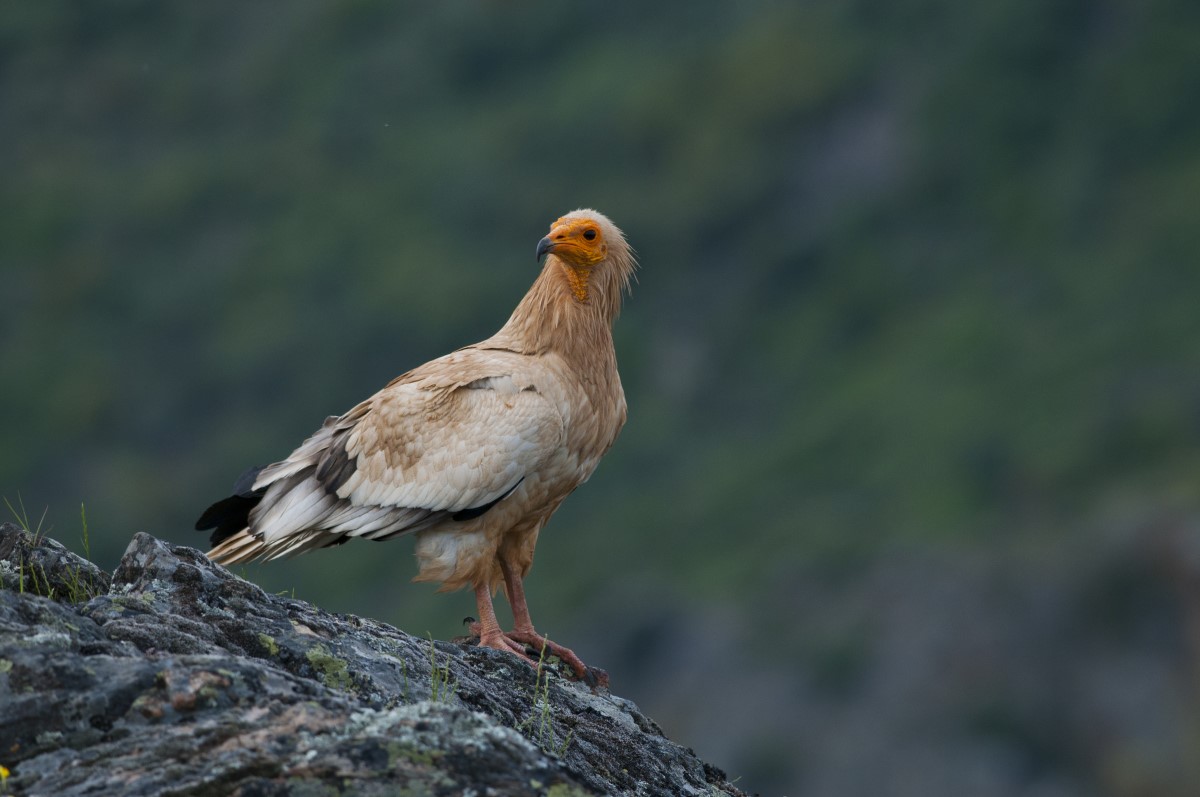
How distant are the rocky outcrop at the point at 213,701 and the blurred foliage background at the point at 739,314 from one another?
47827 millimetres

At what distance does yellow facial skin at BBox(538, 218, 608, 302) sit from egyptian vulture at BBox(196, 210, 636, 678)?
43 millimetres

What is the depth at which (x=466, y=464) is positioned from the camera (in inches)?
474

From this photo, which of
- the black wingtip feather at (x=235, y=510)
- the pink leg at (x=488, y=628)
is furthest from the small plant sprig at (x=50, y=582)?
the black wingtip feather at (x=235, y=510)

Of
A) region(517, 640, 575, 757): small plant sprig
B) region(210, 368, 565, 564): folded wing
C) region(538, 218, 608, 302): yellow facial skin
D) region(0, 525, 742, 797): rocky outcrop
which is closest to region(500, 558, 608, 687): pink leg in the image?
region(210, 368, 565, 564): folded wing

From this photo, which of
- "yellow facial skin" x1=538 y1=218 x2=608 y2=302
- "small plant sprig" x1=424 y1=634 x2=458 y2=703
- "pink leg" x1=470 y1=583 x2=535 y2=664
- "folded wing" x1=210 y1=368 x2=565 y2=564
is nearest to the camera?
"small plant sprig" x1=424 y1=634 x2=458 y2=703

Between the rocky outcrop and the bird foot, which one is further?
the bird foot

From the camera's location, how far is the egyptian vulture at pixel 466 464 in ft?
39.5

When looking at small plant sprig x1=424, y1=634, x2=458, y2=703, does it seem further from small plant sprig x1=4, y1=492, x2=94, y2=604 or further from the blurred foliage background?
the blurred foliage background

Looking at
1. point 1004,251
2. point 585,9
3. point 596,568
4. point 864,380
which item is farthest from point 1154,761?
point 585,9

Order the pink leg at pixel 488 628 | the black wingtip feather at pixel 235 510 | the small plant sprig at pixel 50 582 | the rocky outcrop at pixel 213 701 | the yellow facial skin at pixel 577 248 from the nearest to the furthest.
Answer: the rocky outcrop at pixel 213 701 < the small plant sprig at pixel 50 582 < the pink leg at pixel 488 628 < the black wingtip feather at pixel 235 510 < the yellow facial skin at pixel 577 248

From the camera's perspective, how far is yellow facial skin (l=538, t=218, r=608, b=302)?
13156mm

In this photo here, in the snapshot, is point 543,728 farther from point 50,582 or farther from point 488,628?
point 488,628

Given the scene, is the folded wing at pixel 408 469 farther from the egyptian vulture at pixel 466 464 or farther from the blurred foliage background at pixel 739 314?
the blurred foliage background at pixel 739 314

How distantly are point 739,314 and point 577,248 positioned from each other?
75351 millimetres
